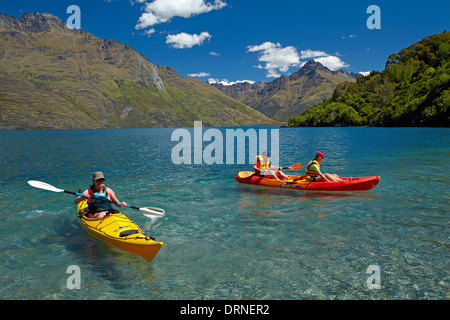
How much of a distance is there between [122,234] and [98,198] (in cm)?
226

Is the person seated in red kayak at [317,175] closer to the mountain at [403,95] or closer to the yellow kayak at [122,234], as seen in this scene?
the yellow kayak at [122,234]

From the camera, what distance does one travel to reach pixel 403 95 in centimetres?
12500

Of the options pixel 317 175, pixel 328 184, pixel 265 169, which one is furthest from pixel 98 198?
pixel 328 184

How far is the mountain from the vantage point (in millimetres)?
96438

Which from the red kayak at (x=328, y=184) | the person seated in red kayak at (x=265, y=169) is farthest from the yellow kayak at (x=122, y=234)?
the person seated in red kayak at (x=265, y=169)

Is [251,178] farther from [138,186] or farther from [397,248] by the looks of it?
[397,248]

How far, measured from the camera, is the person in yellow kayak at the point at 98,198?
9.98 m

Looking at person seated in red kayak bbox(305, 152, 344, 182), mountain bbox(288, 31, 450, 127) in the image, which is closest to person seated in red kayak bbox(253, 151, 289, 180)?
person seated in red kayak bbox(305, 152, 344, 182)

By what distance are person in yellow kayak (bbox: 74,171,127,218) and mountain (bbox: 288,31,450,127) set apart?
354 feet

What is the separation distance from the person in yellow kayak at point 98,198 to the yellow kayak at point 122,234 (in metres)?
0.40

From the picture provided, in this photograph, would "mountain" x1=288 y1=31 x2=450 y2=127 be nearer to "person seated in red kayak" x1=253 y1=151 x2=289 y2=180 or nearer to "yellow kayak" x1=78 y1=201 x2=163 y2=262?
"person seated in red kayak" x1=253 y1=151 x2=289 y2=180

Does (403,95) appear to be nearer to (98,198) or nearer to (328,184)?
(328,184)

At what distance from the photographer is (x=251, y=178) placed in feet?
62.6
